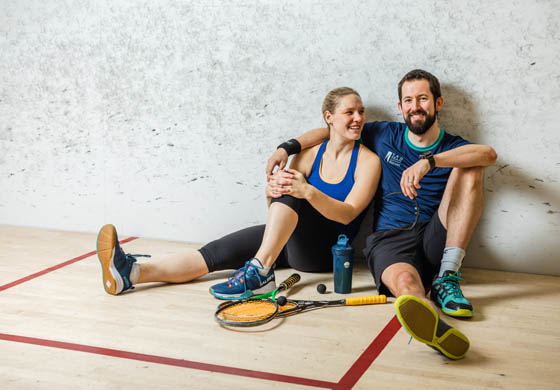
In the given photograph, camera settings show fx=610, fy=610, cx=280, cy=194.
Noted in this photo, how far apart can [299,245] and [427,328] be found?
113 cm

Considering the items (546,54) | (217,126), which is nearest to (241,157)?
(217,126)

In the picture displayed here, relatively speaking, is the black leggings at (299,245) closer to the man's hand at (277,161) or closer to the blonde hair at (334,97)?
the man's hand at (277,161)

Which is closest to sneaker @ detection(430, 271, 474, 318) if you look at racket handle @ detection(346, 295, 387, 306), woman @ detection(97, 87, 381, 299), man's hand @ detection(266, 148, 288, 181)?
racket handle @ detection(346, 295, 387, 306)

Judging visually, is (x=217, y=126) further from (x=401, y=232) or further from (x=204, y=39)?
(x=401, y=232)

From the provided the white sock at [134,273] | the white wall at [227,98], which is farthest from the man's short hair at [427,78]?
the white sock at [134,273]

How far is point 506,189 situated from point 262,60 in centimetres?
154

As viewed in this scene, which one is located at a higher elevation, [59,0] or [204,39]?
[59,0]

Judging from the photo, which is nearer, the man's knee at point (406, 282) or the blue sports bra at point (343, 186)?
the man's knee at point (406, 282)

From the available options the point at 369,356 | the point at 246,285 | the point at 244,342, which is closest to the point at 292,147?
the point at 246,285

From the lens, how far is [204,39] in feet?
12.0

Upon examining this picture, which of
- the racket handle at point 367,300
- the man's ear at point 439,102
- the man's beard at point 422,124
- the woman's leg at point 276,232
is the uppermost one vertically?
the man's ear at point 439,102

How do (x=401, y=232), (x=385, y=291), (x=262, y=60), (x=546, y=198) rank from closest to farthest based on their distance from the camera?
(x=385, y=291)
(x=401, y=232)
(x=546, y=198)
(x=262, y=60)

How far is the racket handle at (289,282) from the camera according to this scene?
2.86m

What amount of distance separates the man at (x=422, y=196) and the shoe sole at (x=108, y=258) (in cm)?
78
